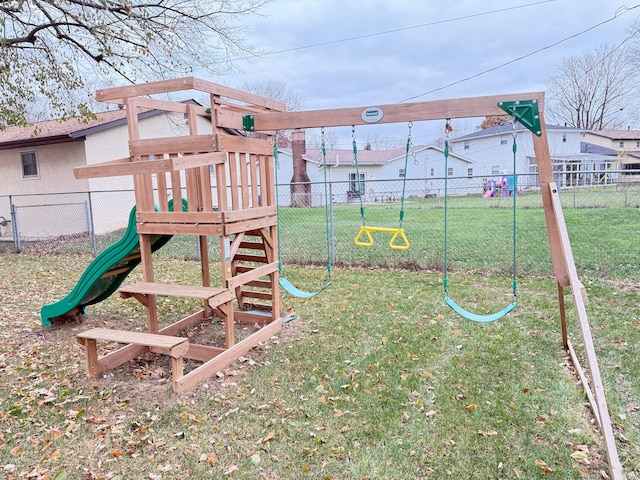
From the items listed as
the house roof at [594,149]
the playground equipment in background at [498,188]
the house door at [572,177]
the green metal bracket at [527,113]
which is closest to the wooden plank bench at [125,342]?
the green metal bracket at [527,113]

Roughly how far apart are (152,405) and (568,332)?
12.5ft

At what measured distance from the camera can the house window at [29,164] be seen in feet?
42.4

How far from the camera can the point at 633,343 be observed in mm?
3820

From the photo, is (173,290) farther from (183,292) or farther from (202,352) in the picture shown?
(202,352)

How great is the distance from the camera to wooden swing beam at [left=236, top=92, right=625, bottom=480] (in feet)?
9.44

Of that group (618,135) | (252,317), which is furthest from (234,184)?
(618,135)

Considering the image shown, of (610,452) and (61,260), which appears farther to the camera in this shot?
(61,260)

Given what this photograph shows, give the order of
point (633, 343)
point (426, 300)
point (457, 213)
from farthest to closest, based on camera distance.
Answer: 1. point (457, 213)
2. point (426, 300)
3. point (633, 343)

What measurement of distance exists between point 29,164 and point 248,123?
480 inches

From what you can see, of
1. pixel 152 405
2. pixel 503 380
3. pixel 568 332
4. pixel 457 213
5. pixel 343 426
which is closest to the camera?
pixel 343 426

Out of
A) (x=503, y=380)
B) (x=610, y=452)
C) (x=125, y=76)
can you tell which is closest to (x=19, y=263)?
(x=125, y=76)

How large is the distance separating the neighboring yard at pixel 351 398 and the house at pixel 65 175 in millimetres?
7134

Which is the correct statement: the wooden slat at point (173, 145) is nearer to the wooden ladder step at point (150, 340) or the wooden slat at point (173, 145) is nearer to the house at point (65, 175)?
the wooden ladder step at point (150, 340)

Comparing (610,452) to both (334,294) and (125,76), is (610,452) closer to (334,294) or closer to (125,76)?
(334,294)
